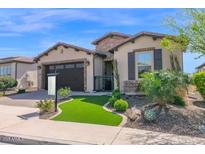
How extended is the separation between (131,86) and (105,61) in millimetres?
5807

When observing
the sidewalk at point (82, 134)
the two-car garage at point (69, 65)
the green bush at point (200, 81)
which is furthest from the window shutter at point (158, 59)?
the sidewalk at point (82, 134)

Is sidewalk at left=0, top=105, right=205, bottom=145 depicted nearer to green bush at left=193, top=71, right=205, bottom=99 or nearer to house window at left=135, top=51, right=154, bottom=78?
green bush at left=193, top=71, right=205, bottom=99

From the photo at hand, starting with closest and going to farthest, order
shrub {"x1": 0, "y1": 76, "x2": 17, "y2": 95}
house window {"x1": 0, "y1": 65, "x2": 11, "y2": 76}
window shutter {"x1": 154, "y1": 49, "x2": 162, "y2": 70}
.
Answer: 1. window shutter {"x1": 154, "y1": 49, "x2": 162, "y2": 70}
2. shrub {"x1": 0, "y1": 76, "x2": 17, "y2": 95}
3. house window {"x1": 0, "y1": 65, "x2": 11, "y2": 76}

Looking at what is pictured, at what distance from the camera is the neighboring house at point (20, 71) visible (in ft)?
84.6

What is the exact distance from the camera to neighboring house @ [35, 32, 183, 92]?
49.5ft

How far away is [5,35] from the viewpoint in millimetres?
17031

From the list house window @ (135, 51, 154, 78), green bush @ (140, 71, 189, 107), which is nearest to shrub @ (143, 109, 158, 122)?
green bush @ (140, 71, 189, 107)

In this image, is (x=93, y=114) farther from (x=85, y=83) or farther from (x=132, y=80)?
(x=85, y=83)

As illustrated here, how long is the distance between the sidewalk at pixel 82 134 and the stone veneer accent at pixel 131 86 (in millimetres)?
6526

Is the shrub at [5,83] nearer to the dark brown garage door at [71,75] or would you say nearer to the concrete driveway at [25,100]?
the concrete driveway at [25,100]

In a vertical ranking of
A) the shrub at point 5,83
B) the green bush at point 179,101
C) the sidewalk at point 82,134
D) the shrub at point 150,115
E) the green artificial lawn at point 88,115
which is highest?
the shrub at point 5,83
